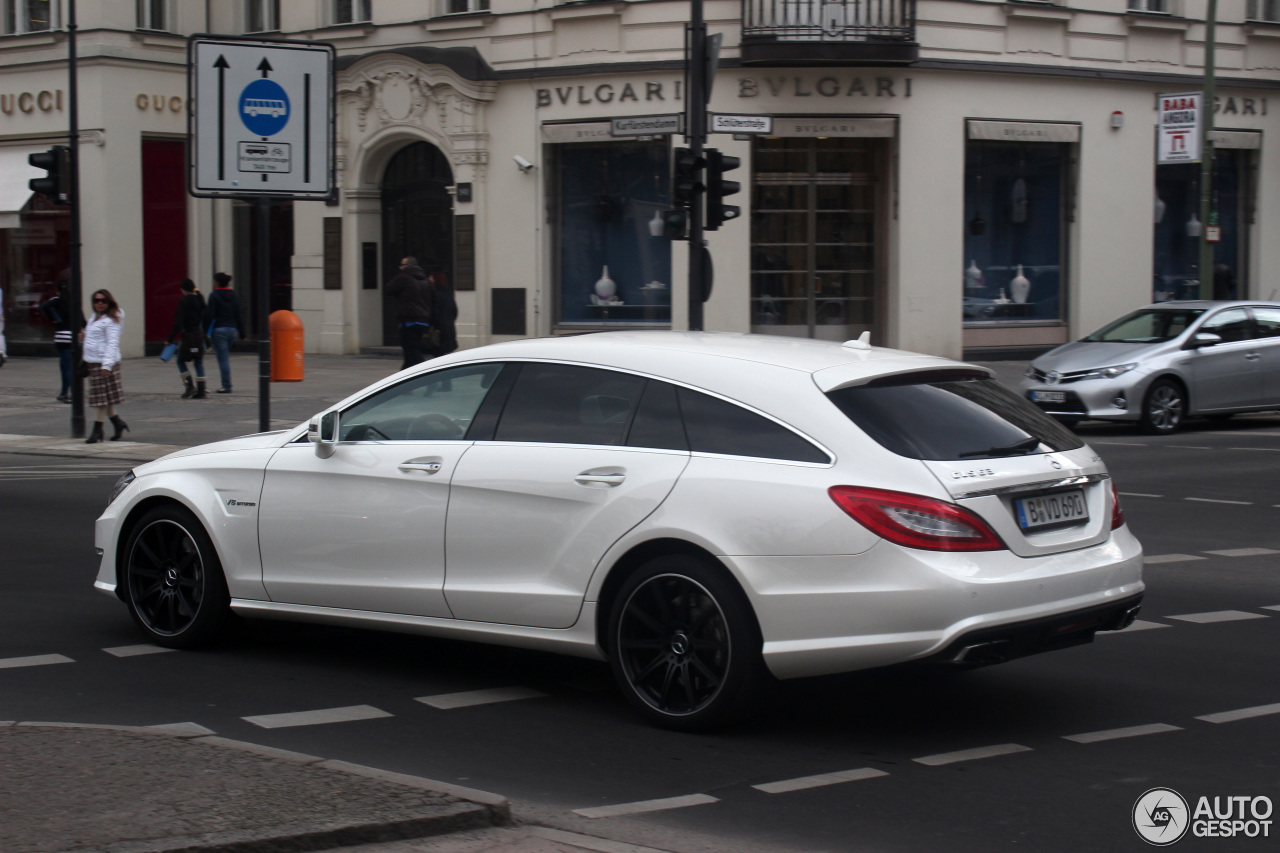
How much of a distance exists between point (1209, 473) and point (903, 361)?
9.32m

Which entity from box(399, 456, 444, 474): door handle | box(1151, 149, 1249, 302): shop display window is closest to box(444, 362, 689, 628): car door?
box(399, 456, 444, 474): door handle

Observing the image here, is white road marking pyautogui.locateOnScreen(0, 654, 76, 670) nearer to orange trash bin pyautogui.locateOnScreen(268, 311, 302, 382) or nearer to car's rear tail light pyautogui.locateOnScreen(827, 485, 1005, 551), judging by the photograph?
car's rear tail light pyautogui.locateOnScreen(827, 485, 1005, 551)

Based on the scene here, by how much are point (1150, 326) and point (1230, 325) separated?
93 cm

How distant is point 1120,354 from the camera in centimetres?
1812

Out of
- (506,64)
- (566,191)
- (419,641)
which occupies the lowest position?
(419,641)

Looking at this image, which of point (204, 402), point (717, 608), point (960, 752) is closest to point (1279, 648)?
point (960, 752)

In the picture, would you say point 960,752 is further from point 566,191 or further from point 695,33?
point 566,191


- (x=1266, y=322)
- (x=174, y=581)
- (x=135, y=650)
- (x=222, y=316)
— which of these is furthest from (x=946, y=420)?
(x=222, y=316)

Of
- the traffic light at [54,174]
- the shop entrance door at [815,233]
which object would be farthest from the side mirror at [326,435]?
the shop entrance door at [815,233]

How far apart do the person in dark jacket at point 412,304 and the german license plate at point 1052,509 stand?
16.9m

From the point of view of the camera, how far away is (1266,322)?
1894cm

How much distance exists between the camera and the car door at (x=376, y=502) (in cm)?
639

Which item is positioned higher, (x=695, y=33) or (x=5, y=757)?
(x=695, y=33)
